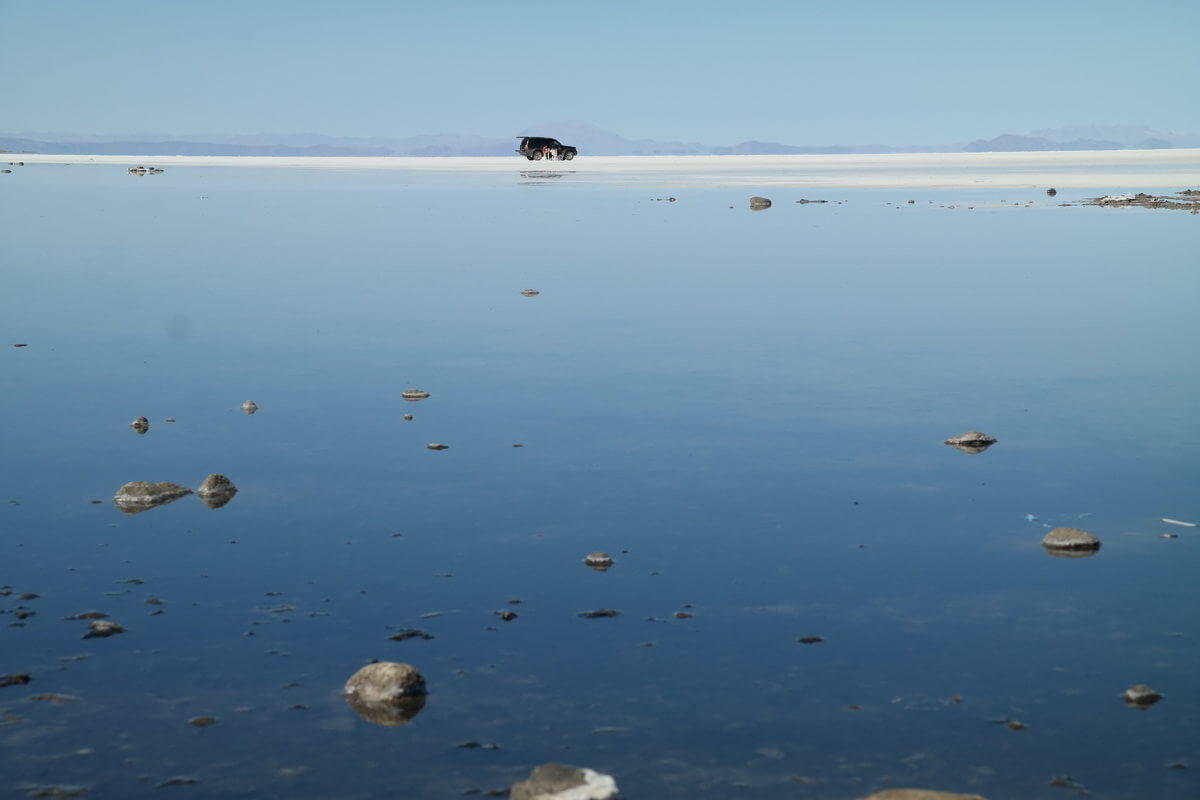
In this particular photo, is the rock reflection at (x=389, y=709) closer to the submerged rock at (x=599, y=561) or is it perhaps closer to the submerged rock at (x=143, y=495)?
the submerged rock at (x=599, y=561)

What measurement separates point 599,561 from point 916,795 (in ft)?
11.9

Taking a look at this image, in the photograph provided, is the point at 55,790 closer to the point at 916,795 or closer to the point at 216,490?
the point at 916,795

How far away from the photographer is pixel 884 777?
625cm

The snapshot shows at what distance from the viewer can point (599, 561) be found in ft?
30.0

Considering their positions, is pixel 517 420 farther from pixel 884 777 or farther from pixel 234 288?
pixel 234 288

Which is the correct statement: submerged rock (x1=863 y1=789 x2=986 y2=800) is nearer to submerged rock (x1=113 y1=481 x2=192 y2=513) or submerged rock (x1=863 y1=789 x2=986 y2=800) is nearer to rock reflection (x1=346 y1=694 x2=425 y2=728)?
rock reflection (x1=346 y1=694 x2=425 y2=728)

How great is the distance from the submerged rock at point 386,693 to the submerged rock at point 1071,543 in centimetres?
474

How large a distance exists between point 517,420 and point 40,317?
11.0 metres

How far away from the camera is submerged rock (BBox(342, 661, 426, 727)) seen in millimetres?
6922

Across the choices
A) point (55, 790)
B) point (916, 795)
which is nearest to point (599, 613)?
point (916, 795)

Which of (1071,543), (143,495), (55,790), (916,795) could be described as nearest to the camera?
(916,795)

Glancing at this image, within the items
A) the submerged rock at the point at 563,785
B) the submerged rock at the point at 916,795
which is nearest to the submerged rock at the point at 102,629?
the submerged rock at the point at 563,785

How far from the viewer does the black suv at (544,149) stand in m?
112

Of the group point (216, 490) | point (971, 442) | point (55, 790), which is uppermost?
point (971, 442)
